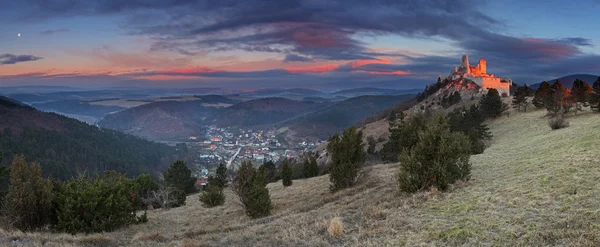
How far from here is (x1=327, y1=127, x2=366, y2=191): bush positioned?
920 inches

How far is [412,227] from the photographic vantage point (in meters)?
10.8

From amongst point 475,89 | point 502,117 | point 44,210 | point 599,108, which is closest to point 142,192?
point 44,210

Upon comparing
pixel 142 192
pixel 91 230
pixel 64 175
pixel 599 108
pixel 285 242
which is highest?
pixel 599 108

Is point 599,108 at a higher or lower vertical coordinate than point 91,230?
higher

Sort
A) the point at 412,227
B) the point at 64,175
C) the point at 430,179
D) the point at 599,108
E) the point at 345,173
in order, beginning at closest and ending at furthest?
the point at 412,227 → the point at 430,179 → the point at 345,173 → the point at 599,108 → the point at 64,175

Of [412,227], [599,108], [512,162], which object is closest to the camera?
[412,227]

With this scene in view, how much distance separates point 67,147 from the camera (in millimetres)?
157000

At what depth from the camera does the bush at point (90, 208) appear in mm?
16641

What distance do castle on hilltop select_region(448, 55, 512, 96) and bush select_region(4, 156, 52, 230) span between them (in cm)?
11670

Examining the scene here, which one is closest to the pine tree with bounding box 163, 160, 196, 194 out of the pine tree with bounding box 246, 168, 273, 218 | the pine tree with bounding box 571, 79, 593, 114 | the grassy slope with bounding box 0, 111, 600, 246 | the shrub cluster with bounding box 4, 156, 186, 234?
the shrub cluster with bounding box 4, 156, 186, 234

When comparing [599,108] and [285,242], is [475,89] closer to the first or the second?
[599,108]

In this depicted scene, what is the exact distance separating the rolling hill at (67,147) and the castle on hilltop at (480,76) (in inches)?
5306

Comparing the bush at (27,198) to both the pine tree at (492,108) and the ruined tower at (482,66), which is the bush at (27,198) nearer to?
the pine tree at (492,108)

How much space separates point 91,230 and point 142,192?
58.0ft
